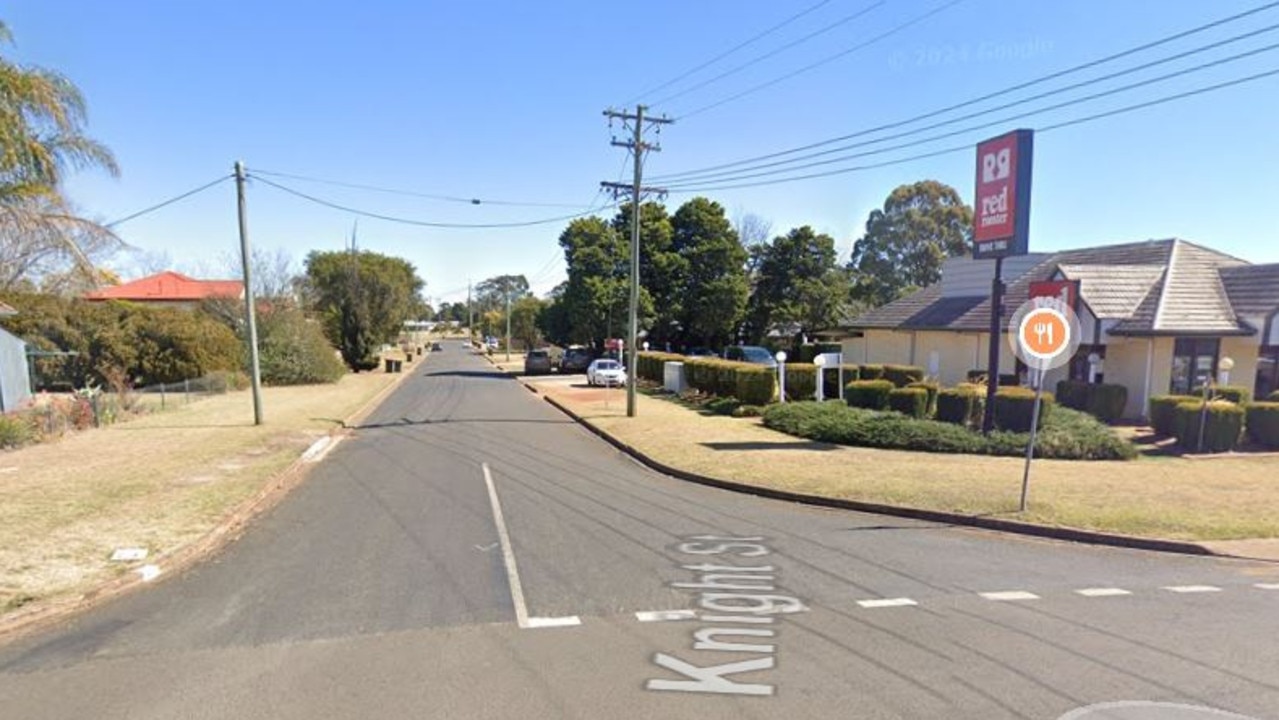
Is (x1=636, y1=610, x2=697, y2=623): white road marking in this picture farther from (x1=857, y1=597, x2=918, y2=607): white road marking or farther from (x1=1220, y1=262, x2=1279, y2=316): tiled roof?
(x1=1220, y1=262, x2=1279, y2=316): tiled roof

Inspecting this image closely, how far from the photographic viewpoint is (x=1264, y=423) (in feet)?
50.4

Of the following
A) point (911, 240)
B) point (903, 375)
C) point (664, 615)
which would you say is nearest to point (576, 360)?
point (903, 375)

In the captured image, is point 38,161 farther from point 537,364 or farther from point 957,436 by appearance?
point 537,364

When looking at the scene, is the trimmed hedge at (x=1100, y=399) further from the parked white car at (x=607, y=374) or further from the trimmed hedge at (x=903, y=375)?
the parked white car at (x=607, y=374)

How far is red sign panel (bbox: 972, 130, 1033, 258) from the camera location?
14.8 metres

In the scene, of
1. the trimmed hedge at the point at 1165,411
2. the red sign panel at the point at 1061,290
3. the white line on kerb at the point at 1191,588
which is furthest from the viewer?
the red sign panel at the point at 1061,290

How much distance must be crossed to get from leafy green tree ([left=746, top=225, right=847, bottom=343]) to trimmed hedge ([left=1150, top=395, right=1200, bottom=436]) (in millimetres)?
30351

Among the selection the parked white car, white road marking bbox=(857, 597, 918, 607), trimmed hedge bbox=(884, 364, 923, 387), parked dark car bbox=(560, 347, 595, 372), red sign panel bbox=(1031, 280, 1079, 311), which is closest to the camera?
white road marking bbox=(857, 597, 918, 607)

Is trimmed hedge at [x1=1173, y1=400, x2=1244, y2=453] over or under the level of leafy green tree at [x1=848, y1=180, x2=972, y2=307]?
under

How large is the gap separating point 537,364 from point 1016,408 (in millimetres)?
35417

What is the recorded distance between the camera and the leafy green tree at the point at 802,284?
4662cm

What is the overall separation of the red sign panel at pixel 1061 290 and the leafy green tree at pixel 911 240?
34.8 metres

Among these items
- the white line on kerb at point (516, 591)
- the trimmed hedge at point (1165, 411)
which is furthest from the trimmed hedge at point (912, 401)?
the white line on kerb at point (516, 591)

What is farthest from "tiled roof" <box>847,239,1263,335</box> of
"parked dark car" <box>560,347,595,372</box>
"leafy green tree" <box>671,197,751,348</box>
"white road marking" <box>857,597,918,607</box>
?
"parked dark car" <box>560,347,595,372</box>
